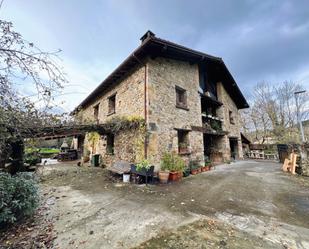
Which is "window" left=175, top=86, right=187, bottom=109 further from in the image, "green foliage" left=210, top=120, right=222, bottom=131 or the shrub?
"green foliage" left=210, top=120, right=222, bottom=131

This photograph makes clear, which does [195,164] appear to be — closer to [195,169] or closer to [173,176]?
[195,169]

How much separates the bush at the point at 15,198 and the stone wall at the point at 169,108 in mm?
4150

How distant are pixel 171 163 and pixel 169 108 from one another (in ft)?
8.72

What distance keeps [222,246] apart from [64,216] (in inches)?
127

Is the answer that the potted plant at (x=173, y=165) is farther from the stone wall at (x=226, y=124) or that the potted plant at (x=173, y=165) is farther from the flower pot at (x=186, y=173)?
the stone wall at (x=226, y=124)

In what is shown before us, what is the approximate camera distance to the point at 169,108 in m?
7.84

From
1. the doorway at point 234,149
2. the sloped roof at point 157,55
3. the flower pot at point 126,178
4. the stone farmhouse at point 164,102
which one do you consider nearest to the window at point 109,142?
the stone farmhouse at point 164,102

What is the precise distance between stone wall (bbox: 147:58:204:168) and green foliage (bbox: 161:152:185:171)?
9.4 inches

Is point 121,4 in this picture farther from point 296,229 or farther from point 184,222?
point 296,229

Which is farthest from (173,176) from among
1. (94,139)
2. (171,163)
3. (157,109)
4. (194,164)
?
(94,139)

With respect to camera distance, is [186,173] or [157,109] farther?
[186,173]

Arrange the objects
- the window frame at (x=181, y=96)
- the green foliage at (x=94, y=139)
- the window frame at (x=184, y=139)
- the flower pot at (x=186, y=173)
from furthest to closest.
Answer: the green foliage at (x=94, y=139), the window frame at (x=181, y=96), the window frame at (x=184, y=139), the flower pot at (x=186, y=173)

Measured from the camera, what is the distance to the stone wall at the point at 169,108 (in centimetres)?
697

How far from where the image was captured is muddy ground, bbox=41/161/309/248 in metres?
2.55
